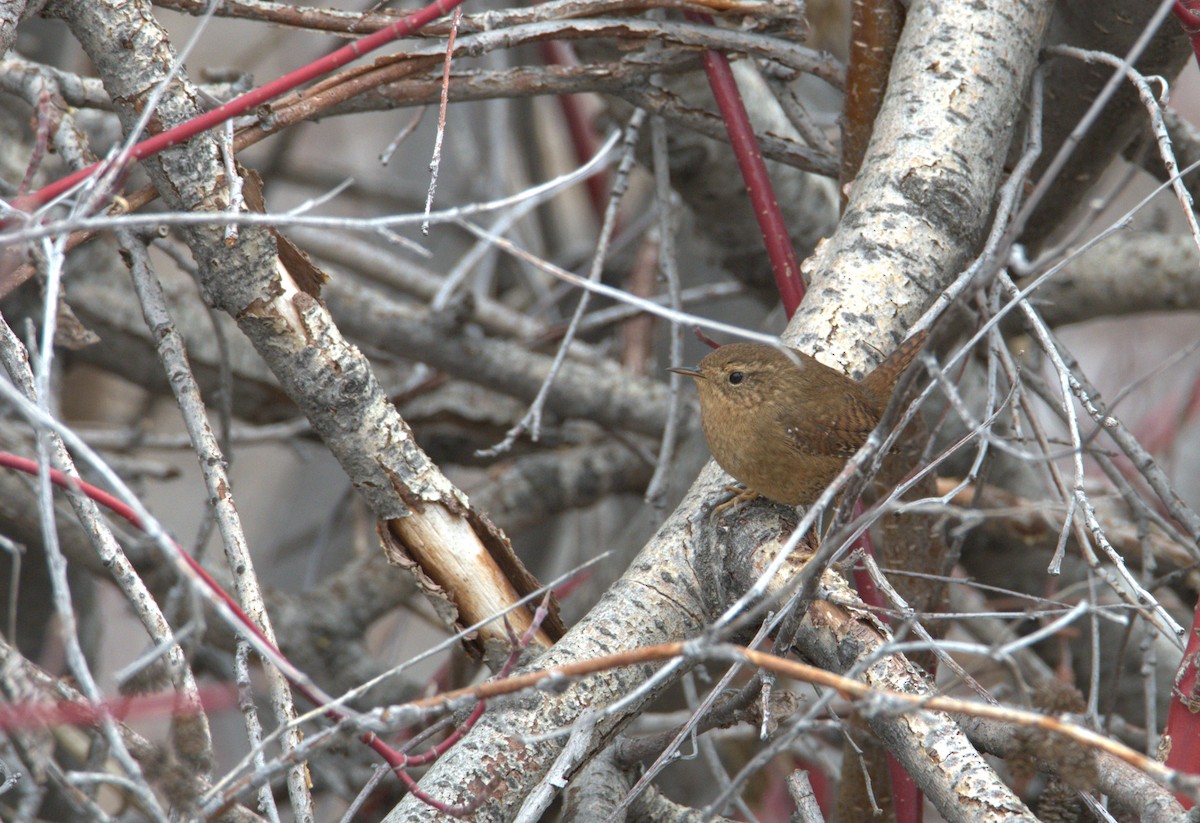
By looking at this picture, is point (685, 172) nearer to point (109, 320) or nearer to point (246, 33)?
point (109, 320)

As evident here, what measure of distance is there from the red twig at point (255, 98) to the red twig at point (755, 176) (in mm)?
947

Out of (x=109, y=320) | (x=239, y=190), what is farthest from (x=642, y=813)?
(x=109, y=320)

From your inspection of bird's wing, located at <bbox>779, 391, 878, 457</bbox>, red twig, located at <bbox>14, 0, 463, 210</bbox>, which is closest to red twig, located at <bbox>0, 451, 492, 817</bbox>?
red twig, located at <bbox>14, 0, 463, 210</bbox>

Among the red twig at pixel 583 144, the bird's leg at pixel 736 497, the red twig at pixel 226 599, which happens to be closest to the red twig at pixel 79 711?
the red twig at pixel 226 599

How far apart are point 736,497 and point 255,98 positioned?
1.25 meters

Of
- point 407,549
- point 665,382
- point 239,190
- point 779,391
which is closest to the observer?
point 239,190

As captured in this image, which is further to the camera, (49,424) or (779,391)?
(779,391)

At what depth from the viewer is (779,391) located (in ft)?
9.32

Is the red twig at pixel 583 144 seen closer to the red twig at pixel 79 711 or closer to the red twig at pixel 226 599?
the red twig at pixel 226 599

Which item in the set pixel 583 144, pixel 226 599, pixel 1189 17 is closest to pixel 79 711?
pixel 226 599

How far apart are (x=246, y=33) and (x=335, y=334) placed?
6.82 meters

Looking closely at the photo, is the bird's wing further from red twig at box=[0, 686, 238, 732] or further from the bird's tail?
red twig at box=[0, 686, 238, 732]

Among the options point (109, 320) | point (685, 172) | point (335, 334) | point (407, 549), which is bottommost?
point (407, 549)

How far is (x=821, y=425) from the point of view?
9.15ft
